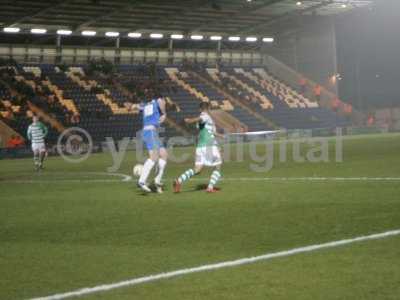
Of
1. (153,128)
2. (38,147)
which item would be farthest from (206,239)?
(38,147)

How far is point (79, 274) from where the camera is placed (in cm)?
679

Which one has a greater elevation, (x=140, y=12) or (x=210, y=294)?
(x=140, y=12)

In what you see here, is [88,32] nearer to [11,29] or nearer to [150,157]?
[11,29]

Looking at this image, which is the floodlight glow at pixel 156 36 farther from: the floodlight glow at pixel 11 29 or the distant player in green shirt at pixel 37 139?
the distant player in green shirt at pixel 37 139

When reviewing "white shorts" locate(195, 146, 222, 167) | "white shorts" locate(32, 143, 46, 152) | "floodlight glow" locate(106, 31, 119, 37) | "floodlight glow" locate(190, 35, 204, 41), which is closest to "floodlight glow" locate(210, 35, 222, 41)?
"floodlight glow" locate(190, 35, 204, 41)

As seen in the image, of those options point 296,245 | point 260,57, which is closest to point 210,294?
point 296,245

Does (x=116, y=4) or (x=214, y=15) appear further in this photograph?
(x=214, y=15)

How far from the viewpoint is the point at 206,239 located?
849 centimetres

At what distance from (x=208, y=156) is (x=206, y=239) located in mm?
6625

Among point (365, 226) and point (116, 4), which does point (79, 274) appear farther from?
point (116, 4)

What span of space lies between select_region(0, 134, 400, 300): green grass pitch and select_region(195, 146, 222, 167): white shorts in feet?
2.32

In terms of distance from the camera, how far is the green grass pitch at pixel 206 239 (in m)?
6.07

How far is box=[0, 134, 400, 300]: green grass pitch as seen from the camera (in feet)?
19.9

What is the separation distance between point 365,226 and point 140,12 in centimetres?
4143
